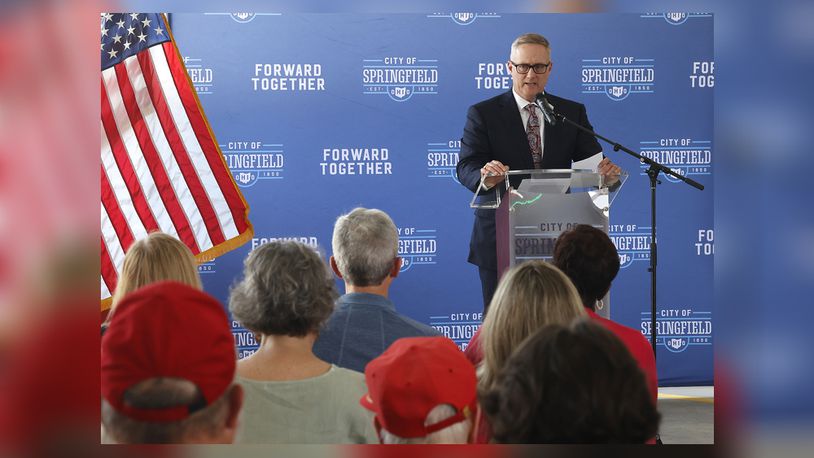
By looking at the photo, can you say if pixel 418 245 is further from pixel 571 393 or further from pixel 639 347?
pixel 571 393

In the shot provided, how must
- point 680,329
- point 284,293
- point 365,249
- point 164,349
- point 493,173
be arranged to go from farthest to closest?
point 680,329 < point 493,173 < point 365,249 < point 284,293 < point 164,349

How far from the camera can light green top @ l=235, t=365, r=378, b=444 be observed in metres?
2.42

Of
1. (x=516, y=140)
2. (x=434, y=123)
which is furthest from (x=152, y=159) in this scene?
(x=516, y=140)

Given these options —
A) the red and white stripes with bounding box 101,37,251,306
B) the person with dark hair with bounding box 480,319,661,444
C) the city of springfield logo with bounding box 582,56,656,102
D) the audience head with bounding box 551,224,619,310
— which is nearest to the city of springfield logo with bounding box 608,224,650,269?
the city of springfield logo with bounding box 582,56,656,102

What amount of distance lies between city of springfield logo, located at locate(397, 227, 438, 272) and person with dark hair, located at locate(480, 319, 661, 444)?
4.19 m

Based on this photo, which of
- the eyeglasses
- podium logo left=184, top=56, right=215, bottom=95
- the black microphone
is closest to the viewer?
the black microphone

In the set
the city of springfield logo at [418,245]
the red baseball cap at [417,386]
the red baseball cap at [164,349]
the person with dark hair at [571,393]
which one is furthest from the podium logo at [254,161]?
the person with dark hair at [571,393]

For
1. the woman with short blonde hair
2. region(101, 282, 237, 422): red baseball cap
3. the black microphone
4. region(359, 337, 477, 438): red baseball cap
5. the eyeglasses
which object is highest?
the eyeglasses

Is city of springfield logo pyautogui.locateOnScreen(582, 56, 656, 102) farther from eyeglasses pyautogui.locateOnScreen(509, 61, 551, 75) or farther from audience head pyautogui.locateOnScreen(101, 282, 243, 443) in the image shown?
audience head pyautogui.locateOnScreen(101, 282, 243, 443)

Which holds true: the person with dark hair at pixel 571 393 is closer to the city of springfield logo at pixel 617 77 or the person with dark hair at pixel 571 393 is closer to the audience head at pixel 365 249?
the audience head at pixel 365 249

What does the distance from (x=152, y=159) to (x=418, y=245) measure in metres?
1.89

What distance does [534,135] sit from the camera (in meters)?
4.08

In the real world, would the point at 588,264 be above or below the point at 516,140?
below

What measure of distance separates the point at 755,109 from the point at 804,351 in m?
0.88
